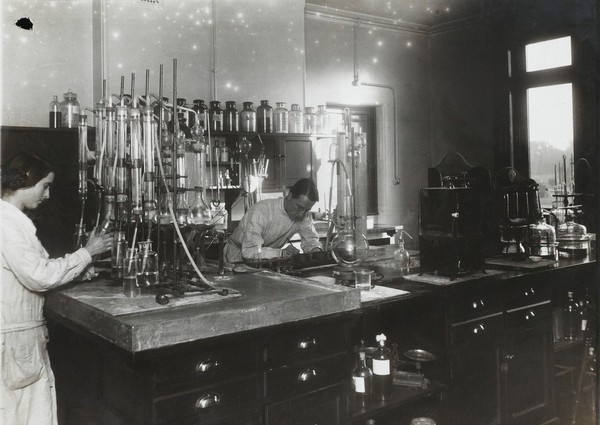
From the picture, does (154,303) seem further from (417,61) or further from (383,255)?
(417,61)

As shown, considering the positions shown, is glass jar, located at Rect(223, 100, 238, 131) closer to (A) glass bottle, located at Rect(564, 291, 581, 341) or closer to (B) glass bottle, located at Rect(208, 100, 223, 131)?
(B) glass bottle, located at Rect(208, 100, 223, 131)

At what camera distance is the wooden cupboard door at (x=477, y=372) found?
9.54ft

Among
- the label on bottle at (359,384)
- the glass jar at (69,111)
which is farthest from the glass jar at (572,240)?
the glass jar at (69,111)

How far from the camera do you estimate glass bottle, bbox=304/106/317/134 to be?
18.8ft

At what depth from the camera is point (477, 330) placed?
3.00 meters

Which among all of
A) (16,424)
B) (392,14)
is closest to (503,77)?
(392,14)

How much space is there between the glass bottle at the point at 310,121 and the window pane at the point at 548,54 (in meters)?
2.69

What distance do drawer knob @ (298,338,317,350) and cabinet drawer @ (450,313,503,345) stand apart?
1.01 metres

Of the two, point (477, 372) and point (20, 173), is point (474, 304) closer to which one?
point (477, 372)

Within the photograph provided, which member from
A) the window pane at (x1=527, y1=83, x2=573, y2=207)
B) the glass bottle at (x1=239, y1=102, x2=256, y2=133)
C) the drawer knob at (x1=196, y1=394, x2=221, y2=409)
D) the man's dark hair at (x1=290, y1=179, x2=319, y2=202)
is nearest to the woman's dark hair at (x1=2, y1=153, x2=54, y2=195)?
the drawer knob at (x1=196, y1=394, x2=221, y2=409)

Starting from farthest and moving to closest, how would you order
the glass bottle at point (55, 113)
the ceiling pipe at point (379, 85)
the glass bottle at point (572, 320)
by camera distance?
the ceiling pipe at point (379, 85), the glass bottle at point (55, 113), the glass bottle at point (572, 320)

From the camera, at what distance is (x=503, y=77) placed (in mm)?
6586

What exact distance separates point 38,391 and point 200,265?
2.94 ft

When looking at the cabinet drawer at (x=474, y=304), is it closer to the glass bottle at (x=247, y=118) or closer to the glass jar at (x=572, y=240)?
the glass jar at (x=572, y=240)
